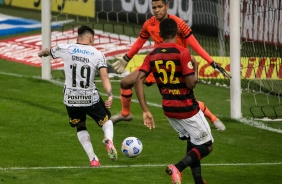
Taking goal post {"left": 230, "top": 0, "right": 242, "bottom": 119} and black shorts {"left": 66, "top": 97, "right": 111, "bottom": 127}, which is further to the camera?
goal post {"left": 230, "top": 0, "right": 242, "bottom": 119}

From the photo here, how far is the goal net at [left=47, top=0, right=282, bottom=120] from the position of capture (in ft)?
61.7

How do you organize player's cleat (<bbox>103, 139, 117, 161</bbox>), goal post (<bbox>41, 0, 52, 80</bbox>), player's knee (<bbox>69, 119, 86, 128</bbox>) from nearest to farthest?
player's cleat (<bbox>103, 139, 117, 161</bbox>)
player's knee (<bbox>69, 119, 86, 128</bbox>)
goal post (<bbox>41, 0, 52, 80</bbox>)

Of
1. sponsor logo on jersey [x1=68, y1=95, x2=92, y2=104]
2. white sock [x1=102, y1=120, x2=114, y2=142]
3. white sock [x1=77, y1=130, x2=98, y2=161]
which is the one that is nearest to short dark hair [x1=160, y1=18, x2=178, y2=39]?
sponsor logo on jersey [x1=68, y1=95, x2=92, y2=104]

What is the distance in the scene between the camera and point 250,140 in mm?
15391

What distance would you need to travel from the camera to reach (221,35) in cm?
2189

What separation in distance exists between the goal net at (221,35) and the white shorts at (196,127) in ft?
19.0

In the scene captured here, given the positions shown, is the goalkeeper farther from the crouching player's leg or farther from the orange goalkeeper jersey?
the crouching player's leg

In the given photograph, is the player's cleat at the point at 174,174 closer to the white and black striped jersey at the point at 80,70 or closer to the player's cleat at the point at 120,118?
the white and black striped jersey at the point at 80,70

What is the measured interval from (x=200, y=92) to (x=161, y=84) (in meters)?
8.21

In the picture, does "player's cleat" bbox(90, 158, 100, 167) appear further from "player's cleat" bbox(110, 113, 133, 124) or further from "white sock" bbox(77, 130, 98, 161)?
"player's cleat" bbox(110, 113, 133, 124)

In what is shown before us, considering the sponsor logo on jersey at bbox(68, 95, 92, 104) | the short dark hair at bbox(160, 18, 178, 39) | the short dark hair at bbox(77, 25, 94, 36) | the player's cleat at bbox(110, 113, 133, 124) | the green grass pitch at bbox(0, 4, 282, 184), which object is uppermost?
Answer: the short dark hair at bbox(160, 18, 178, 39)

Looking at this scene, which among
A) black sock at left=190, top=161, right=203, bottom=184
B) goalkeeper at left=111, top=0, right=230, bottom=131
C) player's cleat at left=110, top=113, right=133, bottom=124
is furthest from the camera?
player's cleat at left=110, top=113, right=133, bottom=124

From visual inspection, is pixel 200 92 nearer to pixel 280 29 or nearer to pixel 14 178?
pixel 280 29

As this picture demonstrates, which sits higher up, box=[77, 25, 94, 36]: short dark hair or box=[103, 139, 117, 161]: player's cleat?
box=[77, 25, 94, 36]: short dark hair
